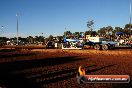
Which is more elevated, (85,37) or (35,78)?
(85,37)

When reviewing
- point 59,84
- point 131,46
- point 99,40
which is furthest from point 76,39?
point 59,84

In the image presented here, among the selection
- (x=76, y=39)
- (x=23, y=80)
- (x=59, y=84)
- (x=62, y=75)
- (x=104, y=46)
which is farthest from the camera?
(x=76, y=39)

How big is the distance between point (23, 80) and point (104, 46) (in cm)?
2443

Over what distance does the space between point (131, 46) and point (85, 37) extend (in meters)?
8.65

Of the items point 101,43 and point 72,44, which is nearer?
point 101,43

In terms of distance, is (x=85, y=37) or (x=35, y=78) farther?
(x=85, y=37)

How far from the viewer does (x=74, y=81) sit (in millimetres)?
13648

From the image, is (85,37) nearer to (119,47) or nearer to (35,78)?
(119,47)

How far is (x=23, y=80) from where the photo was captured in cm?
1411

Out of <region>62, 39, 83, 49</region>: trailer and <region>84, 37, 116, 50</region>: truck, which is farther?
<region>62, 39, 83, 49</region>: trailer

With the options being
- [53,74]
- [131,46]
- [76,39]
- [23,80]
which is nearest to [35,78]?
[23,80]

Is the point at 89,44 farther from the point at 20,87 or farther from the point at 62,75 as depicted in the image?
the point at 20,87

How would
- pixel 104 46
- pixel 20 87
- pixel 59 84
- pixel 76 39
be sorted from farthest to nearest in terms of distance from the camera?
1. pixel 76 39
2. pixel 104 46
3. pixel 59 84
4. pixel 20 87

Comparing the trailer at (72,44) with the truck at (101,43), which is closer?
the truck at (101,43)
